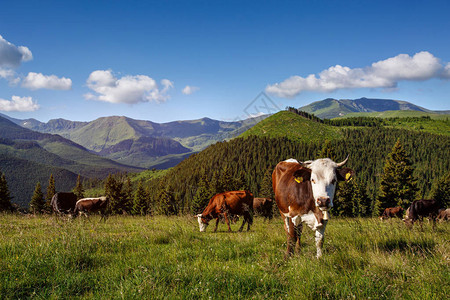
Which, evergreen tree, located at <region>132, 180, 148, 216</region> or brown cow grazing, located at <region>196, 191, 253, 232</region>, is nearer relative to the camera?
brown cow grazing, located at <region>196, 191, 253, 232</region>

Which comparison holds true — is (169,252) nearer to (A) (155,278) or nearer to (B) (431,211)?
(A) (155,278)

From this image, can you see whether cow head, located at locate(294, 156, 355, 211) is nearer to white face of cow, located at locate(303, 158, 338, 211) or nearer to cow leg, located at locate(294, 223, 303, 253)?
white face of cow, located at locate(303, 158, 338, 211)

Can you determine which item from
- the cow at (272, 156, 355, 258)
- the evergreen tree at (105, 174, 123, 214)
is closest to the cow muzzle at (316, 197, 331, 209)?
the cow at (272, 156, 355, 258)

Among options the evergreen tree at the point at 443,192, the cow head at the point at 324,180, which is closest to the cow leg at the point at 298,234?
the cow head at the point at 324,180

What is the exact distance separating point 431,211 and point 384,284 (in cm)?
1619

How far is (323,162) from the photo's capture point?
652 centimetres

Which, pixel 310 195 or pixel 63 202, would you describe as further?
pixel 63 202

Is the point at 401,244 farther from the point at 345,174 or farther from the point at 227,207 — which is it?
the point at 227,207

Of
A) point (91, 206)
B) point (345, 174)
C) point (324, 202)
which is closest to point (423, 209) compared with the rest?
point (345, 174)

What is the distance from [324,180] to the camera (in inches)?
246

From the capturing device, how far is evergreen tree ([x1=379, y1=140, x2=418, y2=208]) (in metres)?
51.7

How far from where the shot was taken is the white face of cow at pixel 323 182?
19.6 feet

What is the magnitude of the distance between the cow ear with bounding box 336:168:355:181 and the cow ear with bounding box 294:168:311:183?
0.77 meters

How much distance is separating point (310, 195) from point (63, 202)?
65.6 ft
